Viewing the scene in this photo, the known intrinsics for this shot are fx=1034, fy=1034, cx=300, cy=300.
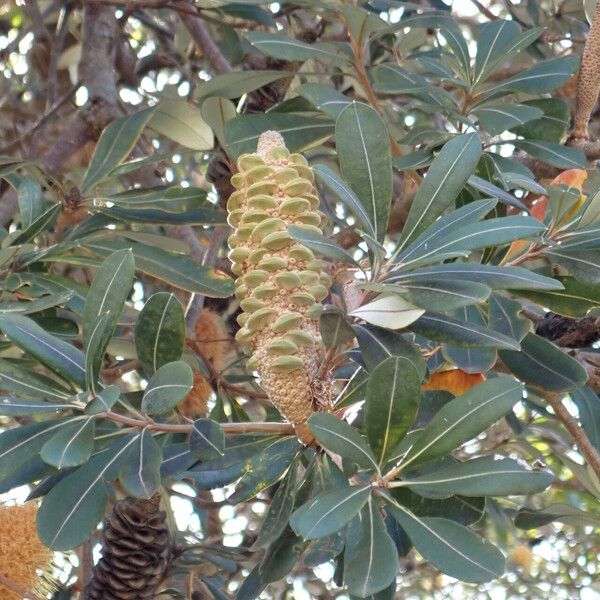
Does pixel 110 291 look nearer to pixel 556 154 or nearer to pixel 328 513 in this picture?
pixel 328 513

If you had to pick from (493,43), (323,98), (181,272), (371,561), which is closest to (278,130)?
(323,98)

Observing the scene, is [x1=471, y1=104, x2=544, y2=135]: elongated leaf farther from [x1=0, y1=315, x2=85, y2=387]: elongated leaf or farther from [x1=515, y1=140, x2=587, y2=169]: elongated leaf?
[x1=0, y1=315, x2=85, y2=387]: elongated leaf

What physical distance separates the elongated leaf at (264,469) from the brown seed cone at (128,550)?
296mm

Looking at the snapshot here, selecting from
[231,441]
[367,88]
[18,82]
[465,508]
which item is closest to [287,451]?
[231,441]

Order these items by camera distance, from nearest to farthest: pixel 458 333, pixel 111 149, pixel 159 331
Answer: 1. pixel 458 333
2. pixel 159 331
3. pixel 111 149

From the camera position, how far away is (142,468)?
0.98 meters

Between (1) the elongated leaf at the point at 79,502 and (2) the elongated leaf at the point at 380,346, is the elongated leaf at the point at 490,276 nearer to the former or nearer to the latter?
(2) the elongated leaf at the point at 380,346

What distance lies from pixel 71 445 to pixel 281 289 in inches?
9.6

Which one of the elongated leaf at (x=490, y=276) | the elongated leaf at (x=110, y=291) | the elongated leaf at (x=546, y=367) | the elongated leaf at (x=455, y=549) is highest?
the elongated leaf at (x=110, y=291)

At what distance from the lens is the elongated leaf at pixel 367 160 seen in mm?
1039

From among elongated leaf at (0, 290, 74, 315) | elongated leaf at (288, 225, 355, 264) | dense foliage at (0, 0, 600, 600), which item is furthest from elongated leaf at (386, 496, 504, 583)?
elongated leaf at (0, 290, 74, 315)

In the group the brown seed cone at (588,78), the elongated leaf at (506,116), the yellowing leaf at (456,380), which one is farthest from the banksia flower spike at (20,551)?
the brown seed cone at (588,78)

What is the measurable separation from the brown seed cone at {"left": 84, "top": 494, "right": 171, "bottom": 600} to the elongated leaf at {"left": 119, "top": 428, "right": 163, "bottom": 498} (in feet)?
1.11

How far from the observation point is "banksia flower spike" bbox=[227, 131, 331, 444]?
0.98 metres
